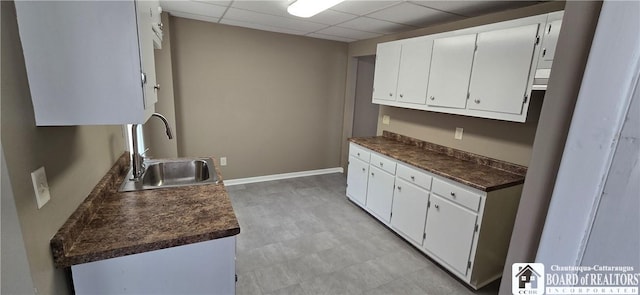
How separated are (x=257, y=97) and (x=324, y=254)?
2.47 meters

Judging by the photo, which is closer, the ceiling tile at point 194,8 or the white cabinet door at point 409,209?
the white cabinet door at point 409,209

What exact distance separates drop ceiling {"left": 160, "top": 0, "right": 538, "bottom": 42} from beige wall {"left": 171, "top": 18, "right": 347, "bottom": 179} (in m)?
0.28

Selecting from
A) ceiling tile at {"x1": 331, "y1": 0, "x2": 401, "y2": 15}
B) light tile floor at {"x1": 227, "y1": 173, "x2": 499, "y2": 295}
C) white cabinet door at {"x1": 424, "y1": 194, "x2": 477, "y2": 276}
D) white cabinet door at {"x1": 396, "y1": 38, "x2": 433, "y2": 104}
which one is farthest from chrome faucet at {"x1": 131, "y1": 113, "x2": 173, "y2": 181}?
white cabinet door at {"x1": 396, "y1": 38, "x2": 433, "y2": 104}

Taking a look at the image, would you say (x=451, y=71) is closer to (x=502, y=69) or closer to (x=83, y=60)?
(x=502, y=69)

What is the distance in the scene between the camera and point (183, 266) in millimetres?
1225

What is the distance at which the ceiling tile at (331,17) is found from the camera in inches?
108

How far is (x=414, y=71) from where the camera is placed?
113 inches

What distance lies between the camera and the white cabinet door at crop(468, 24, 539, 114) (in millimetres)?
1966

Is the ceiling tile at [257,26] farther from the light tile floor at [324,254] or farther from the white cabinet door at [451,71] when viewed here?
the light tile floor at [324,254]

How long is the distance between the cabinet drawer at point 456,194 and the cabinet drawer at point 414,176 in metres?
0.07

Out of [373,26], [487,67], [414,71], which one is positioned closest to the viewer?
[487,67]

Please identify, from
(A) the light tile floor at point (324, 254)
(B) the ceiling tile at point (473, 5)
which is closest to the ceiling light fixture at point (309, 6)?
(B) the ceiling tile at point (473, 5)

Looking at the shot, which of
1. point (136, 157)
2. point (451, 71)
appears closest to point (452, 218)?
point (451, 71)

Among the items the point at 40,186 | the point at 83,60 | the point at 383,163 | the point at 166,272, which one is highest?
the point at 83,60
